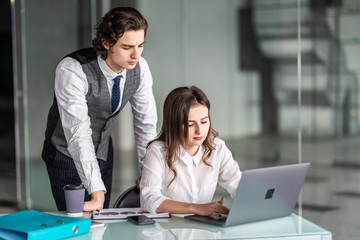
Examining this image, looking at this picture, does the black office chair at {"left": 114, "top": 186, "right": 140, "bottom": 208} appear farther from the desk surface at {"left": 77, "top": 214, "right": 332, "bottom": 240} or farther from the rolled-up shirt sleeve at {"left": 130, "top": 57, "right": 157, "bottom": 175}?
the desk surface at {"left": 77, "top": 214, "right": 332, "bottom": 240}

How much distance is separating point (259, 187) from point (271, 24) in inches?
153

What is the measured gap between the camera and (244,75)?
596 centimetres

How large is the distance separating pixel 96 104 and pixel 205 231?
1041 mm

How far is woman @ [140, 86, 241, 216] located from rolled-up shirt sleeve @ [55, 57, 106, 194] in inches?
9.0

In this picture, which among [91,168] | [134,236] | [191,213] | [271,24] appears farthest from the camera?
[271,24]

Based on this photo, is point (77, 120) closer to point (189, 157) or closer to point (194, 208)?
point (189, 157)

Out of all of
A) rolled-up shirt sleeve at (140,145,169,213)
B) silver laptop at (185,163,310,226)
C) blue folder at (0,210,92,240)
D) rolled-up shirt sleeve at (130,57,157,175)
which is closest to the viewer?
blue folder at (0,210,92,240)

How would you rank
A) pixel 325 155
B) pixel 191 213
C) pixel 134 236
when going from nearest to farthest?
1. pixel 134 236
2. pixel 191 213
3. pixel 325 155

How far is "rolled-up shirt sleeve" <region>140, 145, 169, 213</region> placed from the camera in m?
2.54

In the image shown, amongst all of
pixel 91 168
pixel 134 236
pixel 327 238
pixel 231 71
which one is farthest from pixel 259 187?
pixel 231 71

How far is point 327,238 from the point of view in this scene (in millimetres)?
2176

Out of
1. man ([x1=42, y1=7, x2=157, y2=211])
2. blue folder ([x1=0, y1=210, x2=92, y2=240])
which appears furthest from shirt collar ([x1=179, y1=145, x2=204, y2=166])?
blue folder ([x1=0, y1=210, x2=92, y2=240])

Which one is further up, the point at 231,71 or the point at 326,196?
the point at 231,71

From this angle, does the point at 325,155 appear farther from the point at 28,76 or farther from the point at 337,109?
the point at 28,76
